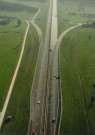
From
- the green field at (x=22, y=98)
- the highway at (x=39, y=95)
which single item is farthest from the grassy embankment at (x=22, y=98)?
the highway at (x=39, y=95)

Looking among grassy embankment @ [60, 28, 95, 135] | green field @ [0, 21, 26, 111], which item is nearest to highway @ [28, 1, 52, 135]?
grassy embankment @ [60, 28, 95, 135]

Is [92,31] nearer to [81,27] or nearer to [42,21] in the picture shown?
[81,27]

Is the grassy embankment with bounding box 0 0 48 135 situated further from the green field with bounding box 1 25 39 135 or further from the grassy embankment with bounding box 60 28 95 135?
the grassy embankment with bounding box 60 28 95 135

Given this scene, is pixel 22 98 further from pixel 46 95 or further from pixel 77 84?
pixel 77 84

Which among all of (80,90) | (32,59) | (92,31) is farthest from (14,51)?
(92,31)

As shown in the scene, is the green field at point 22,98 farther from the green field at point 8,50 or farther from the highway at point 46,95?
the green field at point 8,50
